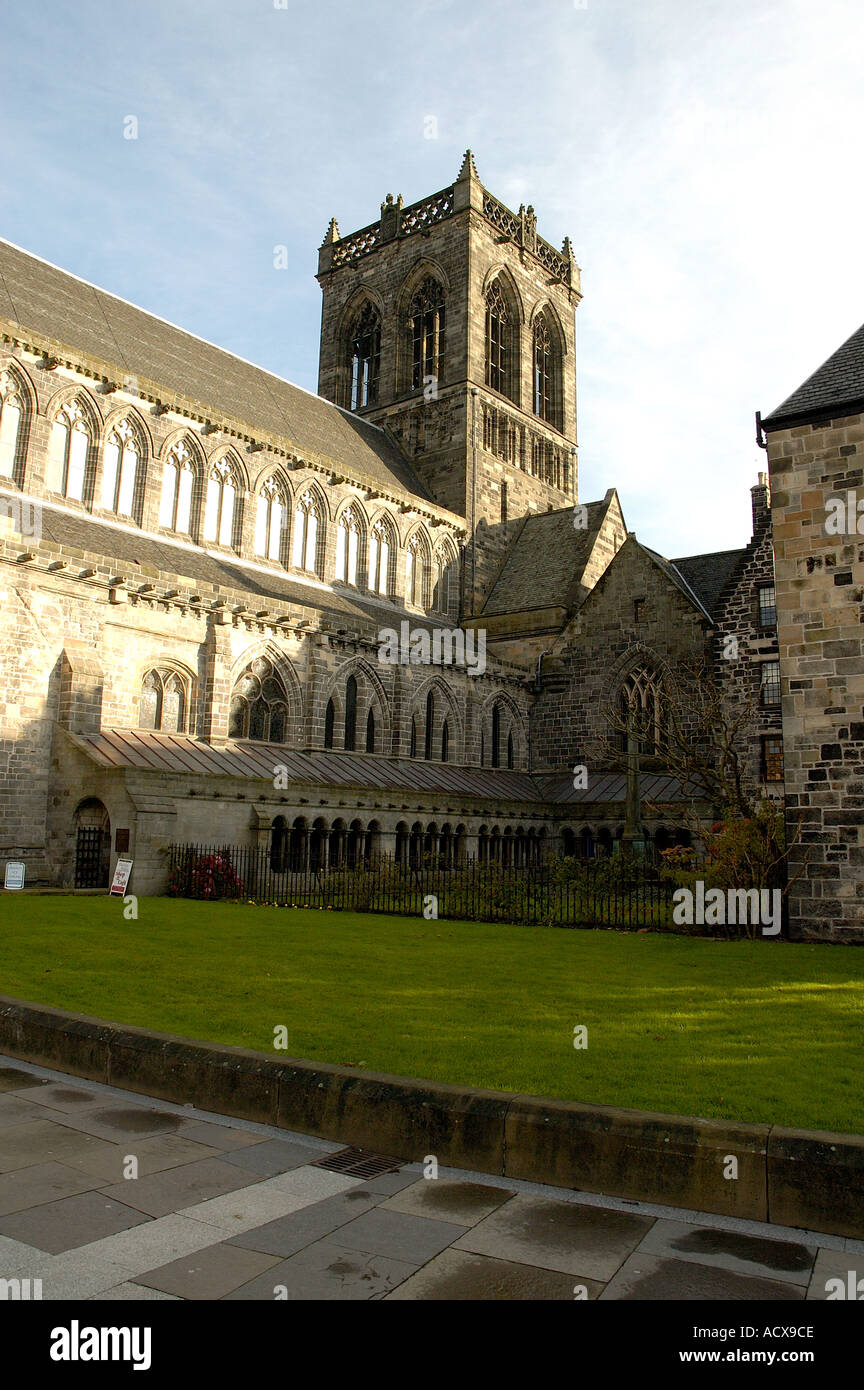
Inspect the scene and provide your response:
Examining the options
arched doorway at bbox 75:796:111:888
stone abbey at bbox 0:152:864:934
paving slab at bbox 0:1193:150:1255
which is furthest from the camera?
stone abbey at bbox 0:152:864:934

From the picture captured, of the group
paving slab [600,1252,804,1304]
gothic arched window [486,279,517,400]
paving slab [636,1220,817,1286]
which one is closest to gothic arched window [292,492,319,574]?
gothic arched window [486,279,517,400]

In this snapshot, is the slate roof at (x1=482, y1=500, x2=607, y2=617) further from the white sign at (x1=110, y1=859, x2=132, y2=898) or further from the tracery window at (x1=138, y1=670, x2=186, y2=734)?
the white sign at (x1=110, y1=859, x2=132, y2=898)

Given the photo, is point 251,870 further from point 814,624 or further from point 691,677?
point 691,677

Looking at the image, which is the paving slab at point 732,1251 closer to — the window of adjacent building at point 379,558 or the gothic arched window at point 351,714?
the gothic arched window at point 351,714

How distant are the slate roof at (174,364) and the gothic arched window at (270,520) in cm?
171

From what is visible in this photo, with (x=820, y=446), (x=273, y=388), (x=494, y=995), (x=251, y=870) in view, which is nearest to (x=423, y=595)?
(x=273, y=388)

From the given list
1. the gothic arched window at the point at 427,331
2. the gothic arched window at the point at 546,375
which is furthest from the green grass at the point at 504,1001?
the gothic arched window at the point at 546,375

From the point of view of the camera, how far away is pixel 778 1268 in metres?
4.22

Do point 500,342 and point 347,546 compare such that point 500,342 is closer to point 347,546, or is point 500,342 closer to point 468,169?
point 468,169

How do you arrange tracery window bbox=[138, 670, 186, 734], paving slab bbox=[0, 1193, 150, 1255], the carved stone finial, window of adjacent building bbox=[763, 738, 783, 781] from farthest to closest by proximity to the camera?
the carved stone finial → window of adjacent building bbox=[763, 738, 783, 781] → tracery window bbox=[138, 670, 186, 734] → paving slab bbox=[0, 1193, 150, 1255]

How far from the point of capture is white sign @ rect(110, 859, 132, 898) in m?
18.1

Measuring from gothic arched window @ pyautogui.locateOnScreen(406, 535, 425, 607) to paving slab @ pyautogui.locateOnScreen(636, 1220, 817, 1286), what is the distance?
116 feet

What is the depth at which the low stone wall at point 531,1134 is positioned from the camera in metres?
4.83

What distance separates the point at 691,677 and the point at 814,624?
51.8ft
